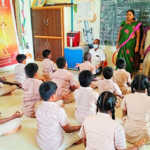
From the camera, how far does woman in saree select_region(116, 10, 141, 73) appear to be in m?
3.69

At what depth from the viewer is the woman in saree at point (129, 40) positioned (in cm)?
369

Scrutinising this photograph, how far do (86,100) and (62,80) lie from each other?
75 cm

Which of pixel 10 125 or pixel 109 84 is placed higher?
pixel 109 84

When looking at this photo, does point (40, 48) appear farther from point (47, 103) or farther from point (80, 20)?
point (47, 103)

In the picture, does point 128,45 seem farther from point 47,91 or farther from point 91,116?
point 91,116

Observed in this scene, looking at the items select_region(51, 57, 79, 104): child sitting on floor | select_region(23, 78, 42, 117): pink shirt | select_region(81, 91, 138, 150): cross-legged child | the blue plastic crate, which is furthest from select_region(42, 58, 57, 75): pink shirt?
select_region(81, 91, 138, 150): cross-legged child

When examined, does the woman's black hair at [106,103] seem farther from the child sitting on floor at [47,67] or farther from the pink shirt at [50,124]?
the child sitting on floor at [47,67]

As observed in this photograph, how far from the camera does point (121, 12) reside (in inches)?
158

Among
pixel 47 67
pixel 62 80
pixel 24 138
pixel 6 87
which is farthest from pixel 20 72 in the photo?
pixel 24 138

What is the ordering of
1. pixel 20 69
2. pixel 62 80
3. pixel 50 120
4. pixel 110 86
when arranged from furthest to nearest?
pixel 20 69 < pixel 62 80 < pixel 110 86 < pixel 50 120

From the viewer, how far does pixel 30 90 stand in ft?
7.20

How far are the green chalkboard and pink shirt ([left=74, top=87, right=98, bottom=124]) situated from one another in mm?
2520

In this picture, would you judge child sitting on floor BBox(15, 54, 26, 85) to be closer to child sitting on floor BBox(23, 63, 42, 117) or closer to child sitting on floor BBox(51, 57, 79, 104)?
child sitting on floor BBox(51, 57, 79, 104)

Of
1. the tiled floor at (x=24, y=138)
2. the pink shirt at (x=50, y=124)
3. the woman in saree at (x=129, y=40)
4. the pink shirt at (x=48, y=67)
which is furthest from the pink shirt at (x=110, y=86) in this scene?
the woman in saree at (x=129, y=40)
